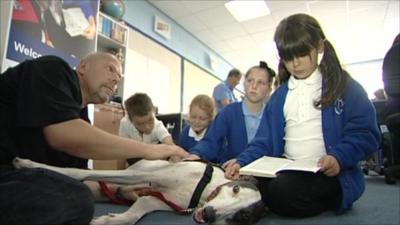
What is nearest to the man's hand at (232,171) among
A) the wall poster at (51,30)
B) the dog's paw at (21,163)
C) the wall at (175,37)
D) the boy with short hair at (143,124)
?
the dog's paw at (21,163)

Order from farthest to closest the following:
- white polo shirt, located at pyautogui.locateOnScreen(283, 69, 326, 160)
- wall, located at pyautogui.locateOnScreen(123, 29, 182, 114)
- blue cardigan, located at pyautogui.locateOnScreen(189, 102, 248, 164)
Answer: wall, located at pyautogui.locateOnScreen(123, 29, 182, 114), blue cardigan, located at pyautogui.locateOnScreen(189, 102, 248, 164), white polo shirt, located at pyautogui.locateOnScreen(283, 69, 326, 160)

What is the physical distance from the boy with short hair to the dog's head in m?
1.32

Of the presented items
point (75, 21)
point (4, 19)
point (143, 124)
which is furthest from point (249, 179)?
point (75, 21)

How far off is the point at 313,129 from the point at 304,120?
6cm

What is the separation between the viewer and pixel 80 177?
1177 mm

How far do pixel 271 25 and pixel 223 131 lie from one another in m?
4.12

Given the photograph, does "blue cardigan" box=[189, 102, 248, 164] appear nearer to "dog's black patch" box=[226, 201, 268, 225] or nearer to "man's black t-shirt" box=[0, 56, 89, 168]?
"dog's black patch" box=[226, 201, 268, 225]

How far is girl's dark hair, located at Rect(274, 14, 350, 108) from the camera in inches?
52.6

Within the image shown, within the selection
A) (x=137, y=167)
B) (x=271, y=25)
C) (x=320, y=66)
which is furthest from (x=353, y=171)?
(x=271, y=25)

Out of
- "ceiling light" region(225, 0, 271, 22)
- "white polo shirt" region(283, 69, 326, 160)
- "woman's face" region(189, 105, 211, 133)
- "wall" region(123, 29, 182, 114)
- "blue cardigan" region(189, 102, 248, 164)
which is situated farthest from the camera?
"ceiling light" region(225, 0, 271, 22)

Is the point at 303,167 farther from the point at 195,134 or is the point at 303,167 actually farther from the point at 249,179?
the point at 195,134

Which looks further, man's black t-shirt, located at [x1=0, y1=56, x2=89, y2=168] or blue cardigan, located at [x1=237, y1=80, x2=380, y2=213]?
blue cardigan, located at [x1=237, y1=80, x2=380, y2=213]

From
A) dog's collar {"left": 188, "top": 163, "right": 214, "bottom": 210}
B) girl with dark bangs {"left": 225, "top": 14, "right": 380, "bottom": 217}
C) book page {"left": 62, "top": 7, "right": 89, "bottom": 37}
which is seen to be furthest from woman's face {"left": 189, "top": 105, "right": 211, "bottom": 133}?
book page {"left": 62, "top": 7, "right": 89, "bottom": 37}

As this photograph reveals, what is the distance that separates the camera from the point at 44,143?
1060mm
